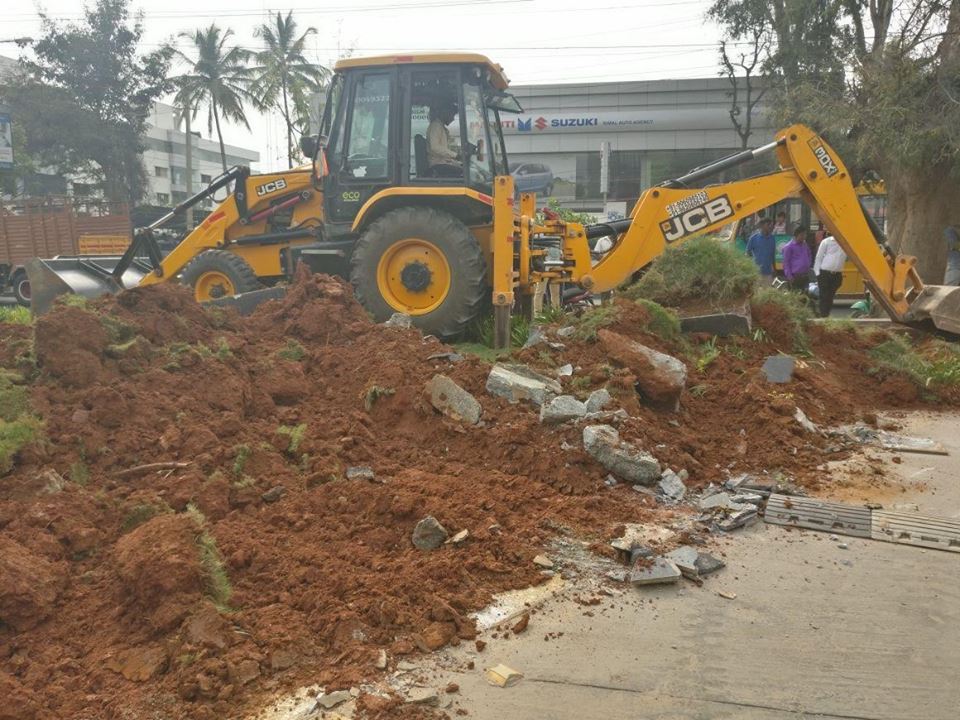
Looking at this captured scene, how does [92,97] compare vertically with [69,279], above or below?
above

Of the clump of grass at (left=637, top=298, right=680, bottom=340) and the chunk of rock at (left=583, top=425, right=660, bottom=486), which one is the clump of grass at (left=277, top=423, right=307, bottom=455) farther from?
the clump of grass at (left=637, top=298, right=680, bottom=340)

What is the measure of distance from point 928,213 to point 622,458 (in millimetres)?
11057

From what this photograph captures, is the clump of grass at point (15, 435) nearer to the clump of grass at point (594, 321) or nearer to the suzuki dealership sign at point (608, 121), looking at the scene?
the clump of grass at point (594, 321)

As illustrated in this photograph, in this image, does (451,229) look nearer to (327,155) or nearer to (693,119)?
(327,155)

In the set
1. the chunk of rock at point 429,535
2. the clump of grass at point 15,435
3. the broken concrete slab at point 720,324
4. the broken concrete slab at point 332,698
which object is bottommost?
the broken concrete slab at point 332,698

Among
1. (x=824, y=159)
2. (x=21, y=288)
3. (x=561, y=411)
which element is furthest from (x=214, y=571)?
(x=21, y=288)

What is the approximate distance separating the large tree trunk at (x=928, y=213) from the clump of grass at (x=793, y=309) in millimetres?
6403

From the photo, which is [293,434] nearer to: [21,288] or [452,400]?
[452,400]

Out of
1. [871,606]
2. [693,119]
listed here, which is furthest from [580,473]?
[693,119]

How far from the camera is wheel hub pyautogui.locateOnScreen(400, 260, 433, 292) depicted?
8.12 meters

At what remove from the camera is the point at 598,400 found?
18.1 ft

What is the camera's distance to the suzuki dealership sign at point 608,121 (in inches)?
1204

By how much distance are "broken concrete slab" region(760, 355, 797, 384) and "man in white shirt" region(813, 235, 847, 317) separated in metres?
6.22

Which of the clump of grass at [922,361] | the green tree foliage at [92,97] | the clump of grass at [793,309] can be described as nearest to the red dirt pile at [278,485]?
the clump of grass at [922,361]
